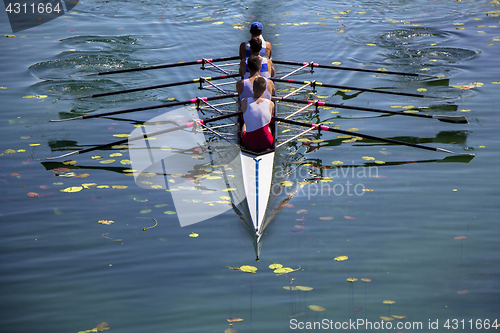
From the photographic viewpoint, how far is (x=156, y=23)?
17.0 m

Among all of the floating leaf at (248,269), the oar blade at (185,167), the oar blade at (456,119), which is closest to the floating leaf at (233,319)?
the floating leaf at (248,269)

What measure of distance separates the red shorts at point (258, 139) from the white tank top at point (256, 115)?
0.23 feet

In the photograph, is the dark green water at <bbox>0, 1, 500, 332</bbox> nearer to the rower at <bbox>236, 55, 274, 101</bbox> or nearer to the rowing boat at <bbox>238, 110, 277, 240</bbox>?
the rowing boat at <bbox>238, 110, 277, 240</bbox>

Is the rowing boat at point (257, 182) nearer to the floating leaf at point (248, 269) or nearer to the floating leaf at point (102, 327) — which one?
the floating leaf at point (248, 269)

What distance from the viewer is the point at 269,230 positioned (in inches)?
238

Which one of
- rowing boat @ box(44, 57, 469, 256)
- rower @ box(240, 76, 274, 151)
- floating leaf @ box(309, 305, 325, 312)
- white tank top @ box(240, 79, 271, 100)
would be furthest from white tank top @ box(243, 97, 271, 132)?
floating leaf @ box(309, 305, 325, 312)

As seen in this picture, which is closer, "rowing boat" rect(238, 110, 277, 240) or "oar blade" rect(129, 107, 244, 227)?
"rowing boat" rect(238, 110, 277, 240)

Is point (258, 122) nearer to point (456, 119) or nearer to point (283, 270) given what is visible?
point (283, 270)

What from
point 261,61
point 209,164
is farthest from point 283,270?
point 261,61

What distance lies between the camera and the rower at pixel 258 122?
22.8 feet

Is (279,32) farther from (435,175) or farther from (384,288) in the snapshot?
(384,288)

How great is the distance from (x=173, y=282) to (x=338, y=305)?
198 centimetres

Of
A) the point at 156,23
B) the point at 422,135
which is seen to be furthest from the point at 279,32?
the point at 422,135

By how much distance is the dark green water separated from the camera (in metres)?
4.79
